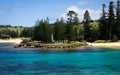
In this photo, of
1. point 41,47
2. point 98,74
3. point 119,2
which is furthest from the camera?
point 119,2

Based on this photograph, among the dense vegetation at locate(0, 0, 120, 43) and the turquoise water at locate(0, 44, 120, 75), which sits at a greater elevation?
the dense vegetation at locate(0, 0, 120, 43)

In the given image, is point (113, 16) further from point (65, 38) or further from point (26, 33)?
point (26, 33)

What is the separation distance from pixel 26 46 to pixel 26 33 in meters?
102

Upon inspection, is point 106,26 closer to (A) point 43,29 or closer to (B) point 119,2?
(B) point 119,2

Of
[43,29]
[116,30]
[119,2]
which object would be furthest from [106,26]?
[43,29]

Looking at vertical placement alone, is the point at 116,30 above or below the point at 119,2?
below

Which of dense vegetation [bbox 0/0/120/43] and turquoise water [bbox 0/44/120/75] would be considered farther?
dense vegetation [bbox 0/0/120/43]

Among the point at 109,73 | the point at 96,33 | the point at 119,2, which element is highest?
the point at 119,2

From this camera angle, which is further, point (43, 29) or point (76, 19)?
point (76, 19)

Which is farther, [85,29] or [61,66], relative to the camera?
[85,29]

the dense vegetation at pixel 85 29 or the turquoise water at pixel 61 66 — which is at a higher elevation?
the dense vegetation at pixel 85 29

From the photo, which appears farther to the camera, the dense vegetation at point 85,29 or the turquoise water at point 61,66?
the dense vegetation at point 85,29

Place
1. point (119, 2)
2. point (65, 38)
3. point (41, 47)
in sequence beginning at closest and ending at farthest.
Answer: point (41, 47), point (65, 38), point (119, 2)

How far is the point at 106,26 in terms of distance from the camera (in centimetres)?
9856
